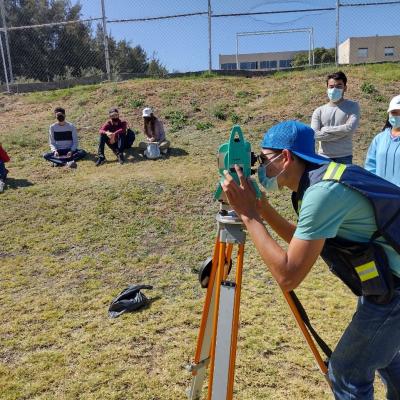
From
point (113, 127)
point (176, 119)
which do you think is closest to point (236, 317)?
point (113, 127)

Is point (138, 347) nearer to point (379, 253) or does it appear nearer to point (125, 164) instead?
point (379, 253)

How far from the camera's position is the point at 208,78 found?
13.1 meters

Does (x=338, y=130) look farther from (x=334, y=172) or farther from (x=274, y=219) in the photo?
(x=334, y=172)

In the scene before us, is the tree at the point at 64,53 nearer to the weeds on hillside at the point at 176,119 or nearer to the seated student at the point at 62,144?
the weeds on hillside at the point at 176,119

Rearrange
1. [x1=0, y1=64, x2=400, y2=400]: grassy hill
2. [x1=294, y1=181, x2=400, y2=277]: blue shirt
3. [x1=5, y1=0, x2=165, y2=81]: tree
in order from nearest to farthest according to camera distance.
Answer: [x1=294, y1=181, x2=400, y2=277]: blue shirt, [x1=0, y1=64, x2=400, y2=400]: grassy hill, [x1=5, y1=0, x2=165, y2=81]: tree

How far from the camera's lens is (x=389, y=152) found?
3.37 meters

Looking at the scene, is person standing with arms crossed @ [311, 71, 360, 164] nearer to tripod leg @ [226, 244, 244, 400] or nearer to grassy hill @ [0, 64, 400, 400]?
grassy hill @ [0, 64, 400, 400]

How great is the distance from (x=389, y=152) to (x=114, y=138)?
6655 mm

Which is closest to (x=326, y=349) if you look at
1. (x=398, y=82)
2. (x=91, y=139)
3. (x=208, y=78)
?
(x=91, y=139)

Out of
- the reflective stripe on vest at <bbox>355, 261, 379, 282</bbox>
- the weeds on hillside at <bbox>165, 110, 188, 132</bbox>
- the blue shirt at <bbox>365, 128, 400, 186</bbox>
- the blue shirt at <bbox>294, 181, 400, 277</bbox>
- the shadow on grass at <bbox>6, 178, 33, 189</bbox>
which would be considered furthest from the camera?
the weeds on hillside at <bbox>165, 110, 188, 132</bbox>

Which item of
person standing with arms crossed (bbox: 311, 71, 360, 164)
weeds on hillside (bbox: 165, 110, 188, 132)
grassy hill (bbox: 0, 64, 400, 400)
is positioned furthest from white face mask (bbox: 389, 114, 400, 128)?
weeds on hillside (bbox: 165, 110, 188, 132)

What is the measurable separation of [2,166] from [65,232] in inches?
113

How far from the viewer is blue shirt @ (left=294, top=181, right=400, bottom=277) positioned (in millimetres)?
1583

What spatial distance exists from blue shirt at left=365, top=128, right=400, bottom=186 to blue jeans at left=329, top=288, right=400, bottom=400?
176 cm
